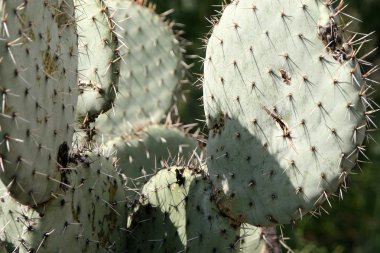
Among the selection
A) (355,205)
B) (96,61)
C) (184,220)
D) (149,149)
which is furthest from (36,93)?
(355,205)

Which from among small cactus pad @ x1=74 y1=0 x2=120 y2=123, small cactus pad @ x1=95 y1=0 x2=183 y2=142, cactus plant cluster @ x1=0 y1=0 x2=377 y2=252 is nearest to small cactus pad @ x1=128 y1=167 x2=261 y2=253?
cactus plant cluster @ x1=0 y1=0 x2=377 y2=252

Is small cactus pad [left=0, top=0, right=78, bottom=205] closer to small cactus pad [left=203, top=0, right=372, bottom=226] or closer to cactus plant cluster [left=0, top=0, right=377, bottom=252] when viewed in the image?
cactus plant cluster [left=0, top=0, right=377, bottom=252]

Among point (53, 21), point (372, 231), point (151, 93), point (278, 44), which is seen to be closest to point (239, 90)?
point (278, 44)

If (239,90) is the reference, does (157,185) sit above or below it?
below

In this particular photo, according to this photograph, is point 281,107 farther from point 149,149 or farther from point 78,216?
point 149,149

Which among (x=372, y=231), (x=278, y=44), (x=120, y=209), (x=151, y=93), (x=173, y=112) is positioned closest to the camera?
(x=278, y=44)

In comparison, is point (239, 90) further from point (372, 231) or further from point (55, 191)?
point (372, 231)
